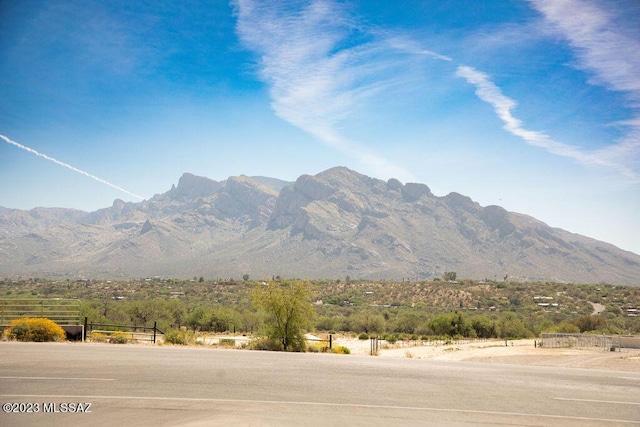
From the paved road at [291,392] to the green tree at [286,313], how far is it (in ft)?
24.1

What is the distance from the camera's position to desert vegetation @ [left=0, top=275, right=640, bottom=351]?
26.9 meters

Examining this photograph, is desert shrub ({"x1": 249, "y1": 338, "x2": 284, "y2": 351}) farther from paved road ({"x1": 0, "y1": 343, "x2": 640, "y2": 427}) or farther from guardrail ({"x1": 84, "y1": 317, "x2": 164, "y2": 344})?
paved road ({"x1": 0, "y1": 343, "x2": 640, "y2": 427})

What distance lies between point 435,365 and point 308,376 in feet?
22.4

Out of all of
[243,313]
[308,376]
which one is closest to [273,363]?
[308,376]

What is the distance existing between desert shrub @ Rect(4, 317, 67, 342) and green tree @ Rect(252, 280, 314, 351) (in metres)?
9.81

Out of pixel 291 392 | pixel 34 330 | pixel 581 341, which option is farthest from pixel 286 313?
pixel 581 341

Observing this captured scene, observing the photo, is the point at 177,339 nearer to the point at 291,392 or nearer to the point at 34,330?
the point at 34,330

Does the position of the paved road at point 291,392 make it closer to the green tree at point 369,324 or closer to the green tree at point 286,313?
the green tree at point 286,313

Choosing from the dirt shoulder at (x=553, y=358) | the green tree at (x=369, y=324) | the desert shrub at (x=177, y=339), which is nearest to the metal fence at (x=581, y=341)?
the dirt shoulder at (x=553, y=358)

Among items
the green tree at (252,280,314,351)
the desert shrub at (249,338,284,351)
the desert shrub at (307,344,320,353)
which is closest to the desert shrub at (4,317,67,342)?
the desert shrub at (249,338,284,351)

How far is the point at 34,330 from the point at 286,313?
1203 cm

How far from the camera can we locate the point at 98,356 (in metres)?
17.5

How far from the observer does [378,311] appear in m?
70.3

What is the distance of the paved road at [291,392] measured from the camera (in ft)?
32.6
